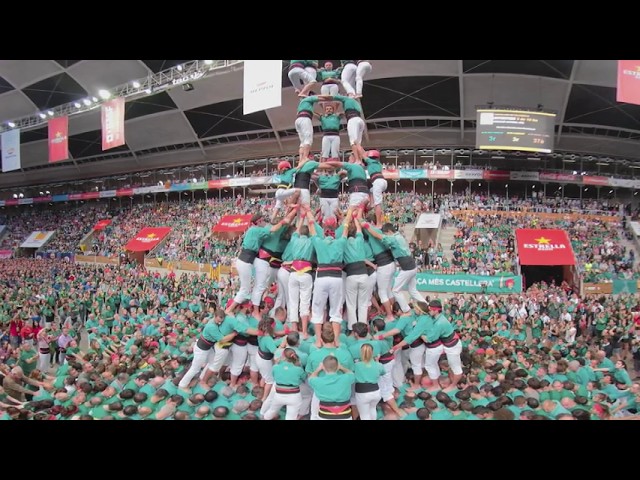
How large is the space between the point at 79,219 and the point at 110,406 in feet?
141

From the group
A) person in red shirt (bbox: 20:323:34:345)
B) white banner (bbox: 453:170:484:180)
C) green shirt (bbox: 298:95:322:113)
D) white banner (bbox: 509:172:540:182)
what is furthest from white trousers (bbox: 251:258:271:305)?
white banner (bbox: 509:172:540:182)

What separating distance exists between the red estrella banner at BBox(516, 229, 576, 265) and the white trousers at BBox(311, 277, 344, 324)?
17.6 meters

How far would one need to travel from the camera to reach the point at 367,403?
5617mm

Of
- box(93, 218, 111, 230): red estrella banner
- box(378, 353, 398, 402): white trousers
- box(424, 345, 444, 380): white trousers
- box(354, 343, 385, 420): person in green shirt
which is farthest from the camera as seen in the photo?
box(93, 218, 111, 230): red estrella banner

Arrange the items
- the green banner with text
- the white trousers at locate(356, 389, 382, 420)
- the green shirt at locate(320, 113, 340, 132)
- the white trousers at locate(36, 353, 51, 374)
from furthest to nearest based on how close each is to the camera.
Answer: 1. the green banner with text
2. the white trousers at locate(36, 353, 51, 374)
3. the green shirt at locate(320, 113, 340, 132)
4. the white trousers at locate(356, 389, 382, 420)

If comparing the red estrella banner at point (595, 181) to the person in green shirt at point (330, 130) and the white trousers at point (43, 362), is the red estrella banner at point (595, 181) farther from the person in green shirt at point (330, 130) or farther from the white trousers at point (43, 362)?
the white trousers at point (43, 362)

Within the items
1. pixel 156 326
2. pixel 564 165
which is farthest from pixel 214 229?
pixel 564 165

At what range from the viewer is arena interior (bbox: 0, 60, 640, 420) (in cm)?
652

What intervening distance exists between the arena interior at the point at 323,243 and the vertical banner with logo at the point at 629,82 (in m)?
0.19

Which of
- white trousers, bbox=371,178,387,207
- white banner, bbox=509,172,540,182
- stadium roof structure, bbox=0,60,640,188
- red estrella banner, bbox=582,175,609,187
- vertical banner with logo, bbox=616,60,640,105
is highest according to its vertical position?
stadium roof structure, bbox=0,60,640,188

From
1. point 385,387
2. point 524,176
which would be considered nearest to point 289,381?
point 385,387

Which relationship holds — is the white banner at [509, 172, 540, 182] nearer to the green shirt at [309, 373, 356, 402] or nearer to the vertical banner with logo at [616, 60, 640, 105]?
the vertical banner with logo at [616, 60, 640, 105]

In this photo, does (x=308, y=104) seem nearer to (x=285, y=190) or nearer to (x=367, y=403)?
(x=285, y=190)

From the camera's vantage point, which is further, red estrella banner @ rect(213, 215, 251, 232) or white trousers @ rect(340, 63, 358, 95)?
red estrella banner @ rect(213, 215, 251, 232)
